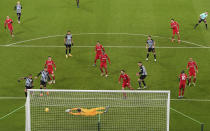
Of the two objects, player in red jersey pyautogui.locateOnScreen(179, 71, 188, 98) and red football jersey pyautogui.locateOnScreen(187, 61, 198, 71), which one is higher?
red football jersey pyautogui.locateOnScreen(187, 61, 198, 71)

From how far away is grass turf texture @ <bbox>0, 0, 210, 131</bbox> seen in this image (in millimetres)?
30766

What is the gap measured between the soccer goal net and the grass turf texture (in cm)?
109

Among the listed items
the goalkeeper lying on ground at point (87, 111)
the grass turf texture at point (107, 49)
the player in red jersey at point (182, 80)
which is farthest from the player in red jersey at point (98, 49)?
the goalkeeper lying on ground at point (87, 111)

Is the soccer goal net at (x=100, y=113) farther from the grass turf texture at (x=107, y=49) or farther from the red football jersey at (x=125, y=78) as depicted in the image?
the red football jersey at (x=125, y=78)

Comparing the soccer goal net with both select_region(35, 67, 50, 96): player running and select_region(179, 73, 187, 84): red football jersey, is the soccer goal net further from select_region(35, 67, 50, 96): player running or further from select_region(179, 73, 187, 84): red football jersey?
select_region(35, 67, 50, 96): player running

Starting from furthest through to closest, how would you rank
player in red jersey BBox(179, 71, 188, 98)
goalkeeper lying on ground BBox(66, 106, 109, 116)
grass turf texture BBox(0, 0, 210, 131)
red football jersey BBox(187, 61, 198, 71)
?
red football jersey BBox(187, 61, 198, 71)
grass turf texture BBox(0, 0, 210, 131)
player in red jersey BBox(179, 71, 188, 98)
goalkeeper lying on ground BBox(66, 106, 109, 116)

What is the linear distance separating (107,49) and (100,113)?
8971mm

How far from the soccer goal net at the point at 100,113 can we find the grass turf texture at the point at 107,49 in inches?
42.8

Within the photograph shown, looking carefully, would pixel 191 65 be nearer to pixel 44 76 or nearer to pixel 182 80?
pixel 182 80

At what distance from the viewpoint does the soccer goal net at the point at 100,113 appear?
27.0 meters

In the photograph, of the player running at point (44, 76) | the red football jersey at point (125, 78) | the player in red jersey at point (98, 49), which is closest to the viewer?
the red football jersey at point (125, 78)

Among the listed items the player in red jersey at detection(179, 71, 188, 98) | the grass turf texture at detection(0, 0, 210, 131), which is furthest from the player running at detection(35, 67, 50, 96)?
the player in red jersey at detection(179, 71, 188, 98)

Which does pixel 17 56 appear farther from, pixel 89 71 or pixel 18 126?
pixel 18 126

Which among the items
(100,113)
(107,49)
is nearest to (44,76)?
(100,113)
